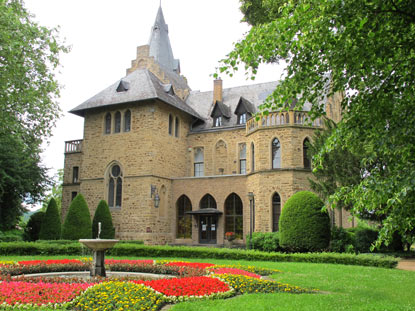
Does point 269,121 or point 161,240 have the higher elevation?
point 269,121

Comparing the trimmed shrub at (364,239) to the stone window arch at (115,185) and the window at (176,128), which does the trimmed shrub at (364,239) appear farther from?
the stone window arch at (115,185)

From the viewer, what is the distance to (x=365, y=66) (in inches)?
262

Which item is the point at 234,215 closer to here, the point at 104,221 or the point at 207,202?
the point at 207,202

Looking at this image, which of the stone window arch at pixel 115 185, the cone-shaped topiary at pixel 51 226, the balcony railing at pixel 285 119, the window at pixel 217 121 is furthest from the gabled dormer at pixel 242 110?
the cone-shaped topiary at pixel 51 226

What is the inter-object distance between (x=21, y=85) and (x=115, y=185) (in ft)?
36.6

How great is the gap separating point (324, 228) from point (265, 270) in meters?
7.53

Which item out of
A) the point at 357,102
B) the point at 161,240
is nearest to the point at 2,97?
the point at 161,240

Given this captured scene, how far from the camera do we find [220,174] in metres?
30.6

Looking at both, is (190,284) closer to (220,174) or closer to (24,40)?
(24,40)

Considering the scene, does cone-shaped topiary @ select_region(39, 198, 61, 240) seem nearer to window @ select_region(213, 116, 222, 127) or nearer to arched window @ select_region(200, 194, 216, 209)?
arched window @ select_region(200, 194, 216, 209)

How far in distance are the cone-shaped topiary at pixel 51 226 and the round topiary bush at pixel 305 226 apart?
48.7 ft

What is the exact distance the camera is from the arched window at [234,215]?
1070 inches

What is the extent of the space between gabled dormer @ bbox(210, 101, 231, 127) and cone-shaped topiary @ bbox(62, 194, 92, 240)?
11.7m

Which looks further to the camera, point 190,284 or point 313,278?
point 313,278
